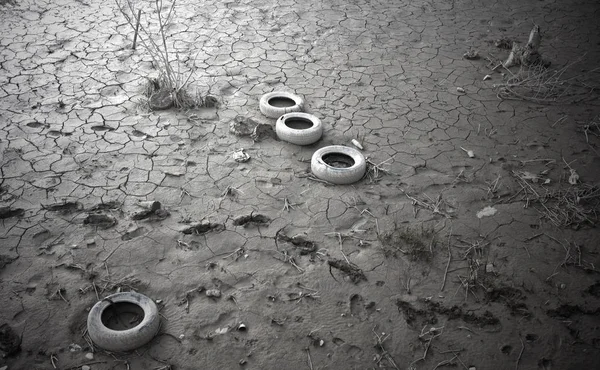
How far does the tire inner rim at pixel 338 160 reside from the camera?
353 cm

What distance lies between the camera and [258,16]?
21.0 ft

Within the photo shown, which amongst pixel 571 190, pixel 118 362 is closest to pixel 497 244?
pixel 571 190

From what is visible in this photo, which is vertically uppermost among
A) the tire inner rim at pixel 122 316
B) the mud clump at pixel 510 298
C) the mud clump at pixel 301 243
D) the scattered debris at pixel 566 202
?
the tire inner rim at pixel 122 316

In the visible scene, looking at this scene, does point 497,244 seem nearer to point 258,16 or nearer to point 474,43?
point 474,43

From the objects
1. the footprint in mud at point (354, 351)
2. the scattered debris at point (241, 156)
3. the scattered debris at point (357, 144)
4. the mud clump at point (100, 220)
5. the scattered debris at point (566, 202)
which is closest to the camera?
the footprint in mud at point (354, 351)

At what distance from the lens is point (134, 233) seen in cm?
288

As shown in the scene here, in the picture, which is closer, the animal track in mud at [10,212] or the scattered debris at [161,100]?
the animal track in mud at [10,212]

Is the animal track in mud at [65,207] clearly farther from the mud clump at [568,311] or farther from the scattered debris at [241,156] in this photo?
the mud clump at [568,311]

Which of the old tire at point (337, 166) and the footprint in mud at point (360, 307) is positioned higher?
the old tire at point (337, 166)

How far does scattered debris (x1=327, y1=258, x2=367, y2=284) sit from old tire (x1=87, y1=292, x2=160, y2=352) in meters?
1.13

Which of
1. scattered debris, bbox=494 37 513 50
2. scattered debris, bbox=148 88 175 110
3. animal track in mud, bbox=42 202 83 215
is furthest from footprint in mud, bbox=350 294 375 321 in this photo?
scattered debris, bbox=494 37 513 50

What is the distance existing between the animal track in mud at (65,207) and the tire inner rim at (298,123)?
75.8 inches

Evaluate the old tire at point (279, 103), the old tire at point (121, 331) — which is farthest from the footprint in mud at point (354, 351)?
the old tire at point (279, 103)

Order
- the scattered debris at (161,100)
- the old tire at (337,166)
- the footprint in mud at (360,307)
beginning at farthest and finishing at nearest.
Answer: the scattered debris at (161,100) → the old tire at (337,166) → the footprint in mud at (360,307)
